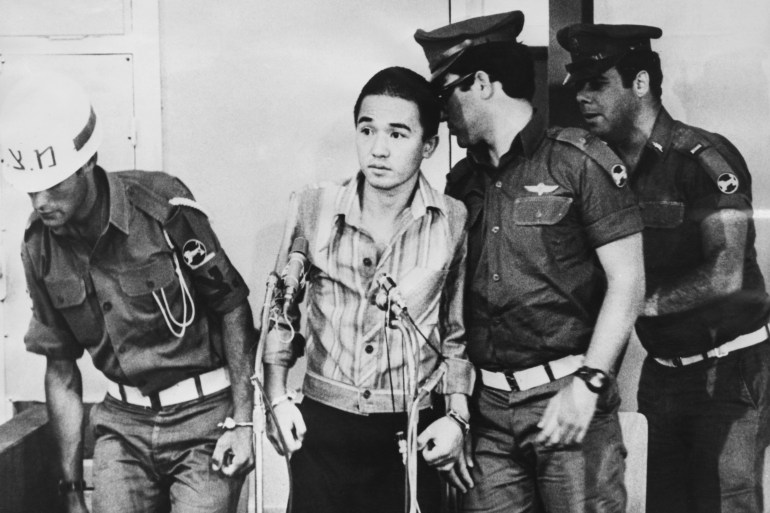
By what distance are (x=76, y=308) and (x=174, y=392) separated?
0.25m

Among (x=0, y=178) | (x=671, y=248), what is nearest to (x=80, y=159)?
(x=0, y=178)

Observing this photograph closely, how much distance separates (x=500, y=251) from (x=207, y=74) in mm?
665

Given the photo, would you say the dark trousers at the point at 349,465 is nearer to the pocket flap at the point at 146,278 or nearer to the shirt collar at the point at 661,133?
the pocket flap at the point at 146,278

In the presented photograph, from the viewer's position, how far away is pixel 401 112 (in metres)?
1.60

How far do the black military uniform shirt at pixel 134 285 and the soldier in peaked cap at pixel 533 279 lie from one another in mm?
529

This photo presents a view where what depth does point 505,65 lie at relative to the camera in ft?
5.47

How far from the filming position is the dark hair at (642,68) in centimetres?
175

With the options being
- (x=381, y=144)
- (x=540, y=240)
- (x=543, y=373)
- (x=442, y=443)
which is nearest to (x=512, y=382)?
(x=543, y=373)

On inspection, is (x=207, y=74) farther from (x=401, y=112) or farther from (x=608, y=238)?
(x=608, y=238)

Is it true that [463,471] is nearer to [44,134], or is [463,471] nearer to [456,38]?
[456,38]

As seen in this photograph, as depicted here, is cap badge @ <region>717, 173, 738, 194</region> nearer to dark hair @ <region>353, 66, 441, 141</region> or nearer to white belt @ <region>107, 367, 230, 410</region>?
dark hair @ <region>353, 66, 441, 141</region>

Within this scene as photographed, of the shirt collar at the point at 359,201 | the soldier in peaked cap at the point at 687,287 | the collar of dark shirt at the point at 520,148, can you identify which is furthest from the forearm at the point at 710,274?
the shirt collar at the point at 359,201

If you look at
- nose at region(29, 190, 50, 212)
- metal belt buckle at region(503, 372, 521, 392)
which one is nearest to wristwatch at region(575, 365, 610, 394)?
metal belt buckle at region(503, 372, 521, 392)

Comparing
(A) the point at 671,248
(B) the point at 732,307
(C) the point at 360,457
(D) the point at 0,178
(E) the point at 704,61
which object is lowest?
(C) the point at 360,457
